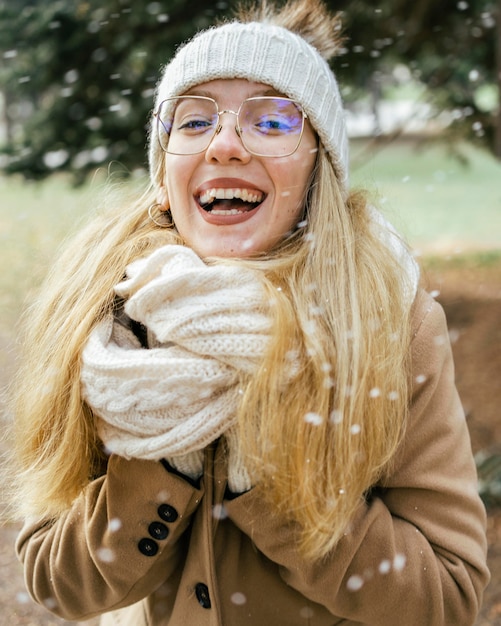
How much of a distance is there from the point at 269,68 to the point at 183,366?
2.42 ft

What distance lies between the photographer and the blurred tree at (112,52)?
4059mm

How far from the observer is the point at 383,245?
1.62 meters

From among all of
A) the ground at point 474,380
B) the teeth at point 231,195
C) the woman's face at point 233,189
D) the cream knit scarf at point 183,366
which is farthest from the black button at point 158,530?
the ground at point 474,380

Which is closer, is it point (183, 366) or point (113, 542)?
point (183, 366)

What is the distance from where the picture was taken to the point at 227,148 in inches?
60.4

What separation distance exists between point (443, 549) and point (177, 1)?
340 centimetres

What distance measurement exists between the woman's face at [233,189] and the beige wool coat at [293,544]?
39 centimetres

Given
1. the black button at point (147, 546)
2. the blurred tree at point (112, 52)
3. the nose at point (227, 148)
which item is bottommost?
the blurred tree at point (112, 52)

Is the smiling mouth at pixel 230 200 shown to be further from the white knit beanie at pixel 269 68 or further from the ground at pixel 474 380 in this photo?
the ground at pixel 474 380

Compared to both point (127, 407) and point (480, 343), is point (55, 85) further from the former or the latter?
point (480, 343)

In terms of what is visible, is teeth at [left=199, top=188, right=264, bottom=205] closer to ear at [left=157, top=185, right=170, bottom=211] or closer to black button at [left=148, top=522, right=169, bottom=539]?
ear at [left=157, top=185, right=170, bottom=211]

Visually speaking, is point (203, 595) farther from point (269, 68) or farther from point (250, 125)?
point (269, 68)

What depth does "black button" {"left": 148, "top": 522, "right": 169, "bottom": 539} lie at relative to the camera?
147 cm

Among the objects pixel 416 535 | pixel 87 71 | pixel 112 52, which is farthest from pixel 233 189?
pixel 87 71
